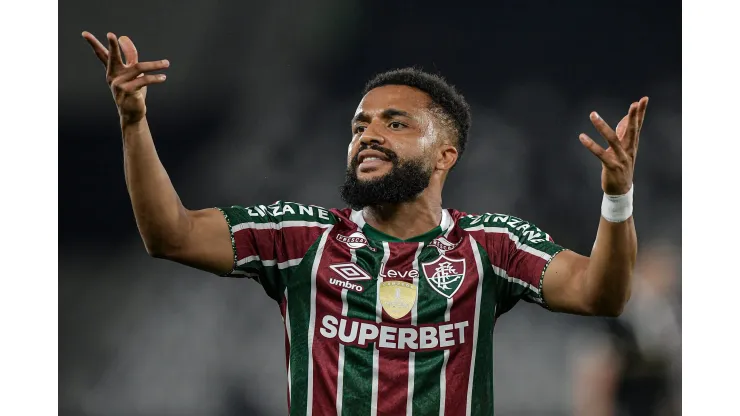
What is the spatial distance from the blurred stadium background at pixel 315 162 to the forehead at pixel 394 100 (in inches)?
44.5

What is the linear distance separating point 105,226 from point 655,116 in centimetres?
250

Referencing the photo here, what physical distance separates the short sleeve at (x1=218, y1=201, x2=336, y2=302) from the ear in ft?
1.55

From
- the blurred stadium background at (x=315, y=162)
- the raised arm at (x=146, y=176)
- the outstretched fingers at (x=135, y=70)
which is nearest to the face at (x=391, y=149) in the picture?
the raised arm at (x=146, y=176)

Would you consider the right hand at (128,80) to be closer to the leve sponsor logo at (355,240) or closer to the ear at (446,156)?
the leve sponsor logo at (355,240)

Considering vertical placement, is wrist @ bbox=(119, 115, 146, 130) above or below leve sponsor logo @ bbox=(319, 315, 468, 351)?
above

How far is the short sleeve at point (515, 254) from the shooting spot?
2338mm

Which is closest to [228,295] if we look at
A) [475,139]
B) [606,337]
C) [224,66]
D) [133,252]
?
[133,252]

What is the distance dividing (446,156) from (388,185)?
36 centimetres

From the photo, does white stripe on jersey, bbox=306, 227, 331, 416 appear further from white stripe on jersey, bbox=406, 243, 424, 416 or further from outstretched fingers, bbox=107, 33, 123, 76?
outstretched fingers, bbox=107, 33, 123, 76

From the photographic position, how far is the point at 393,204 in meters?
2.51

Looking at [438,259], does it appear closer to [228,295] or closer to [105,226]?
[228,295]

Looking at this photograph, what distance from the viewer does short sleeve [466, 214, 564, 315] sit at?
92.0 inches

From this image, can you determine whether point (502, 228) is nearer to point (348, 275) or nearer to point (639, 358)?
point (348, 275)

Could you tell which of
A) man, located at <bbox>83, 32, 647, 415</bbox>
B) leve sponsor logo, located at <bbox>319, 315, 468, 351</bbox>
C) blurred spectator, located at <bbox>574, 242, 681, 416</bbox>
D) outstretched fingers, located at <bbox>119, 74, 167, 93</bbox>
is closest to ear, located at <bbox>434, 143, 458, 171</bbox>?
man, located at <bbox>83, 32, 647, 415</bbox>
